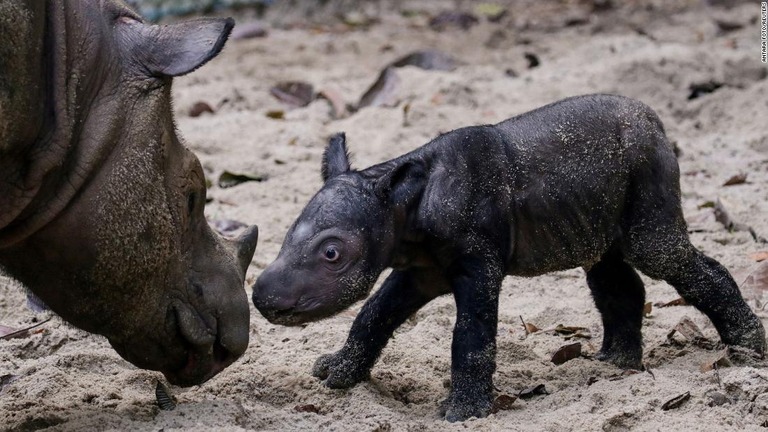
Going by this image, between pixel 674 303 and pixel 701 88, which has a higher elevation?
pixel 674 303

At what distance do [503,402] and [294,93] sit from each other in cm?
486

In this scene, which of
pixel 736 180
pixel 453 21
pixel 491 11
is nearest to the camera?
pixel 736 180

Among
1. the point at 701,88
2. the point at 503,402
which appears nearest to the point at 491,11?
the point at 701,88

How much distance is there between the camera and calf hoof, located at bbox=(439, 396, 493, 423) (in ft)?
13.2

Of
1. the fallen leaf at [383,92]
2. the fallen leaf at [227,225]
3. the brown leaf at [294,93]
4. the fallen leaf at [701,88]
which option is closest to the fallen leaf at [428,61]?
the fallen leaf at [383,92]

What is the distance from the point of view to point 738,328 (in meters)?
4.50

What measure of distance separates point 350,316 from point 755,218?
2109 millimetres

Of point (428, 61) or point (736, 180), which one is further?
point (428, 61)

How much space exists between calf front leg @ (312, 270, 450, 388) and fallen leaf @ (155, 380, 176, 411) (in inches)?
22.8

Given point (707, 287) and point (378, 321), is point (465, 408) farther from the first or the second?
point (707, 287)

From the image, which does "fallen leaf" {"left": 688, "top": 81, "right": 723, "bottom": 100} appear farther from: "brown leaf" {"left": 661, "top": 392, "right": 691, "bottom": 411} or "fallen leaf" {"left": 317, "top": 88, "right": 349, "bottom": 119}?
"brown leaf" {"left": 661, "top": 392, "right": 691, "bottom": 411}

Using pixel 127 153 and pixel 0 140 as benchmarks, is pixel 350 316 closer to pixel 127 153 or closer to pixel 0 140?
pixel 127 153

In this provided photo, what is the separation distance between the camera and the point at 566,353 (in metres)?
4.66

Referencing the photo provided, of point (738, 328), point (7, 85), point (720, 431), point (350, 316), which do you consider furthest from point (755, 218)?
point (7, 85)
